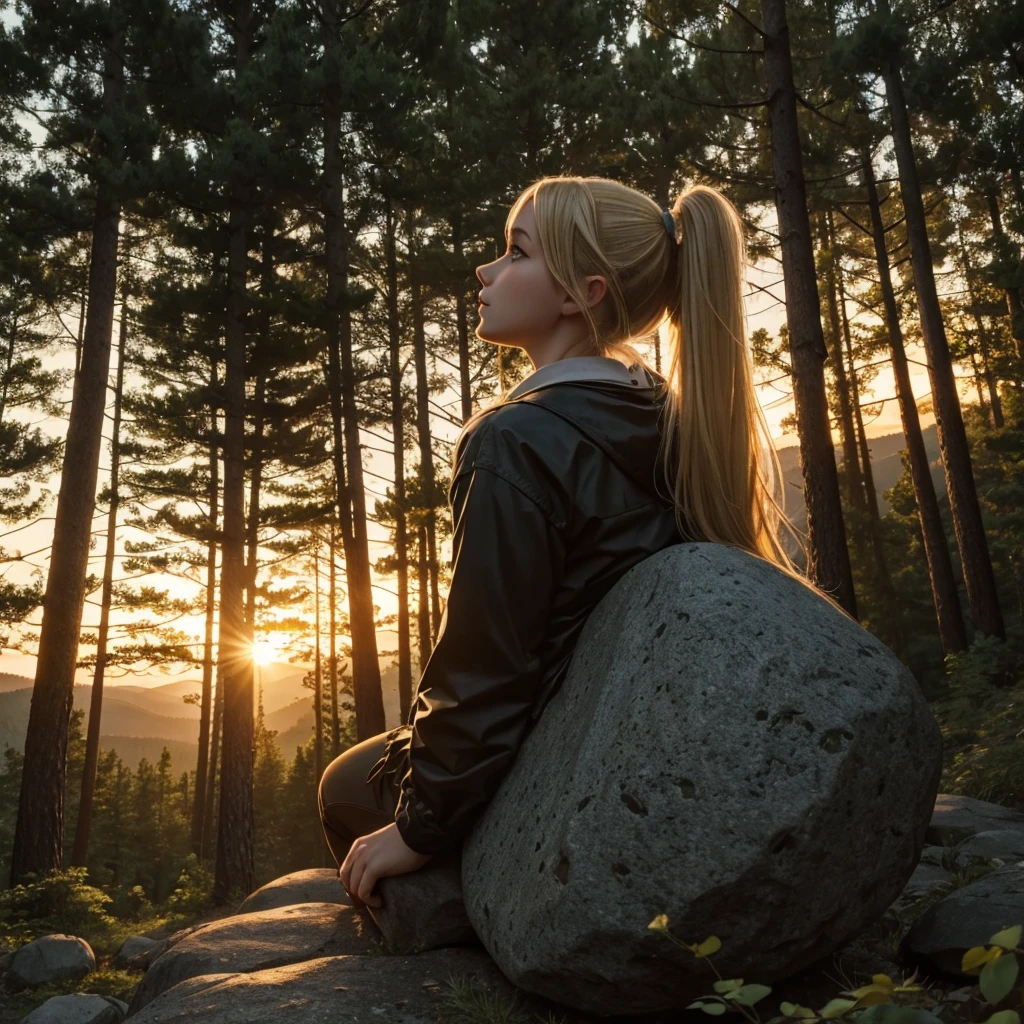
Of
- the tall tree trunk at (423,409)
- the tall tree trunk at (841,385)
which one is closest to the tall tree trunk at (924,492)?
the tall tree trunk at (841,385)

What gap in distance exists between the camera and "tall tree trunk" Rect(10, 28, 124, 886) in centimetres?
1145

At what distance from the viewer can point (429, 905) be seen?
2525mm

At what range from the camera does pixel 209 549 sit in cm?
2525

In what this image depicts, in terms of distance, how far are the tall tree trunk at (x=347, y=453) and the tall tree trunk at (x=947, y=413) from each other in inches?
370

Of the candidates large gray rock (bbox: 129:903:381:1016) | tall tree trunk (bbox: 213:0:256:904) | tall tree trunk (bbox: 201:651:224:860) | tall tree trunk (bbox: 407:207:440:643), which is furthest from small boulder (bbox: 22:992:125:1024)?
tall tree trunk (bbox: 201:651:224:860)

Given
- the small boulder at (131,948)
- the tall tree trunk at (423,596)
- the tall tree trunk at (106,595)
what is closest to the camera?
Result: the small boulder at (131,948)

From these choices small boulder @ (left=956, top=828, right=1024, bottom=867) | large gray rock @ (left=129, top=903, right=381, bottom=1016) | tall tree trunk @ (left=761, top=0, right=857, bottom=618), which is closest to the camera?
large gray rock @ (left=129, top=903, right=381, bottom=1016)

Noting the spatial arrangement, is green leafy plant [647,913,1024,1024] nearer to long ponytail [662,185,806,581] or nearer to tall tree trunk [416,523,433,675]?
long ponytail [662,185,806,581]

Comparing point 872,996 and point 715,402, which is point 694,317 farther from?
point 872,996

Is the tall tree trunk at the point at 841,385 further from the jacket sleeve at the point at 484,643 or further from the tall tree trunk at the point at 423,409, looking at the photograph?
the jacket sleeve at the point at 484,643

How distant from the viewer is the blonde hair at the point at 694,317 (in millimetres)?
2457

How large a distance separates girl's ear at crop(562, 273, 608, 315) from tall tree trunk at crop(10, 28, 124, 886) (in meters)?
10.7

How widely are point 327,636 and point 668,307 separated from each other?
102 ft

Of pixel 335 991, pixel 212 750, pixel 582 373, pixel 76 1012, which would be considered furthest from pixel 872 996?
pixel 212 750
